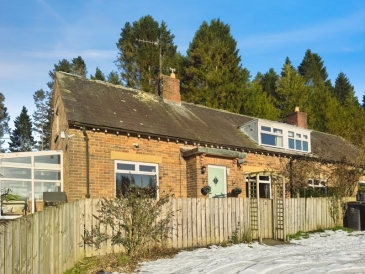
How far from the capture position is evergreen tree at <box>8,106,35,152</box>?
70500 mm

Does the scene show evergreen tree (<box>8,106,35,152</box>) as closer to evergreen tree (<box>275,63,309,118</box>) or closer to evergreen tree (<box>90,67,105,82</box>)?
evergreen tree (<box>90,67,105,82</box>)

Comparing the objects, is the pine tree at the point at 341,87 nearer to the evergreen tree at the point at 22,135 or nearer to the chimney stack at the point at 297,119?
the chimney stack at the point at 297,119

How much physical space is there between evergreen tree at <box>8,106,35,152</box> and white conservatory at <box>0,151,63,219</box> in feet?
198

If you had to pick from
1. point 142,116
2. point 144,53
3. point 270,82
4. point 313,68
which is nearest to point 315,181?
point 142,116

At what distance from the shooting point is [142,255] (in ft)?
30.9

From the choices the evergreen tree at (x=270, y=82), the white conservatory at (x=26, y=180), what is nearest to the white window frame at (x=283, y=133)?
the white conservatory at (x=26, y=180)

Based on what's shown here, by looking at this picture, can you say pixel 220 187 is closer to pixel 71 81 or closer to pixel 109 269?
pixel 71 81

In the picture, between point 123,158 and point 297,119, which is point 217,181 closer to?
point 123,158

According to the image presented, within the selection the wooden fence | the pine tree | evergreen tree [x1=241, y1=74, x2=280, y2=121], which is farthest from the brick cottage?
the pine tree

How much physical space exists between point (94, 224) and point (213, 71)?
105ft

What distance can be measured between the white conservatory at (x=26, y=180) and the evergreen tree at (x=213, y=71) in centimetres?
2506

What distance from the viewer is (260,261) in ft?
27.4

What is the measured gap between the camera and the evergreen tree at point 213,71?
38875mm

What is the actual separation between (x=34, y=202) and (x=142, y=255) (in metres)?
6.31
